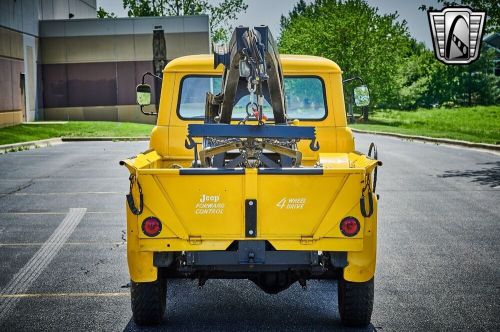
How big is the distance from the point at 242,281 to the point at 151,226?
7.63 ft

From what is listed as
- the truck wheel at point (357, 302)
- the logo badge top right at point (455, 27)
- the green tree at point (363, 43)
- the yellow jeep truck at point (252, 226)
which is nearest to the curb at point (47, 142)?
the logo badge top right at point (455, 27)

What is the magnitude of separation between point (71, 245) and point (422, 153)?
16588 millimetres

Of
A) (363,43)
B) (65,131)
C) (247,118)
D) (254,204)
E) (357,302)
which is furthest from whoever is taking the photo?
(363,43)

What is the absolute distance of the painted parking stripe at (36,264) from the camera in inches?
270

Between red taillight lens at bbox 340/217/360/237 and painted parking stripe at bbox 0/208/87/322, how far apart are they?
289 centimetres

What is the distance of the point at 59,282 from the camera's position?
7559mm

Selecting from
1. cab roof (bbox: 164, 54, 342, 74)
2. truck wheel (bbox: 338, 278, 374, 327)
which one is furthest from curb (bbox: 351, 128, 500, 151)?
truck wheel (bbox: 338, 278, 374, 327)

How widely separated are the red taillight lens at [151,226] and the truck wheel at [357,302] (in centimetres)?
148

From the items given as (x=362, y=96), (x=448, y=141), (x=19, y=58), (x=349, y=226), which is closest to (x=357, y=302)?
(x=349, y=226)

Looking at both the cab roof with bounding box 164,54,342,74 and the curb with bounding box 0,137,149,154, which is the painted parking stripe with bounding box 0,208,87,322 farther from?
the curb with bounding box 0,137,149,154

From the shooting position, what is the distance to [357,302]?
5766 mm

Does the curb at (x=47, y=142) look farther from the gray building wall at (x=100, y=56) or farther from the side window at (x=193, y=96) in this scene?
the side window at (x=193, y=96)

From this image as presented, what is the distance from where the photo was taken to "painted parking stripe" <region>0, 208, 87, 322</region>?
6.85 m

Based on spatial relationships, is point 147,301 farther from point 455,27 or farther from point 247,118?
point 455,27
